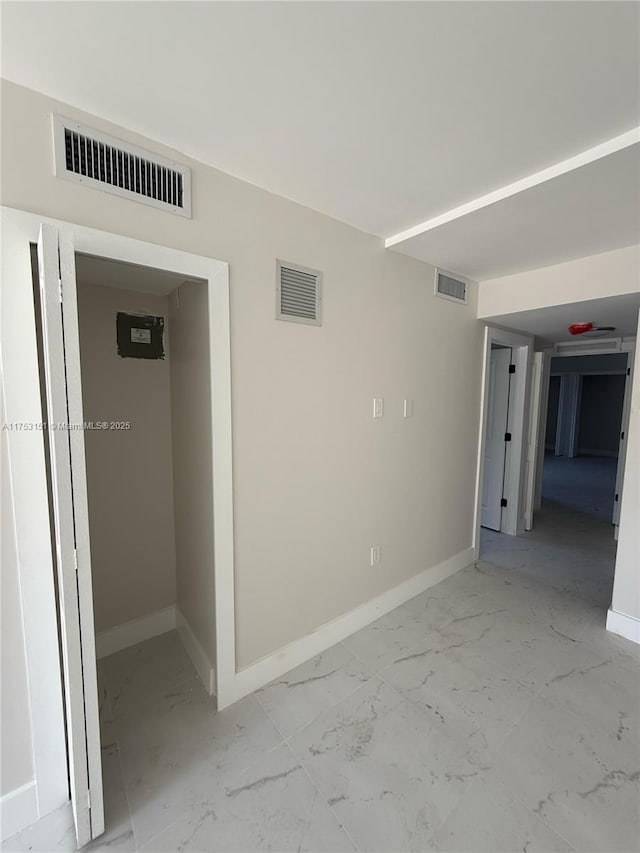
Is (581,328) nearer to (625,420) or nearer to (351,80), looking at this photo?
(625,420)

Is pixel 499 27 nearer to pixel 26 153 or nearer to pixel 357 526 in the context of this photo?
pixel 26 153

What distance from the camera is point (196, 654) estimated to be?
2.04m

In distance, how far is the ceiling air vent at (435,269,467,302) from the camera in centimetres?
263

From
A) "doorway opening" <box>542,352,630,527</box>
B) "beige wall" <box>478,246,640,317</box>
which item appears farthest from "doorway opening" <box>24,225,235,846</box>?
"doorway opening" <box>542,352,630,527</box>

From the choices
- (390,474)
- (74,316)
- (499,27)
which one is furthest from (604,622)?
(74,316)

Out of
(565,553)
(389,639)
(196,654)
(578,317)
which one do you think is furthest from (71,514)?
(565,553)

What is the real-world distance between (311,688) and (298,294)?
2090 mm

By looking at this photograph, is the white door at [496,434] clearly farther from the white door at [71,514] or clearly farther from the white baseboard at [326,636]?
the white door at [71,514]

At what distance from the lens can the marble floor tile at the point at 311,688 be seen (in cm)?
173

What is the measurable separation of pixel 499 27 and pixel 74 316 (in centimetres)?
141

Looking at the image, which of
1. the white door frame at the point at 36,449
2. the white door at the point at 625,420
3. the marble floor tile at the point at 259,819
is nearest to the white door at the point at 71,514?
the white door frame at the point at 36,449

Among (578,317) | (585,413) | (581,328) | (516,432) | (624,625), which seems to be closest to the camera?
(624,625)

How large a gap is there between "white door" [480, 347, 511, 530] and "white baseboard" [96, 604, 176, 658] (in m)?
3.32

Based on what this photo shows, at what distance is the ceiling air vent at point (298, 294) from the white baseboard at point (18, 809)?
2120 mm
